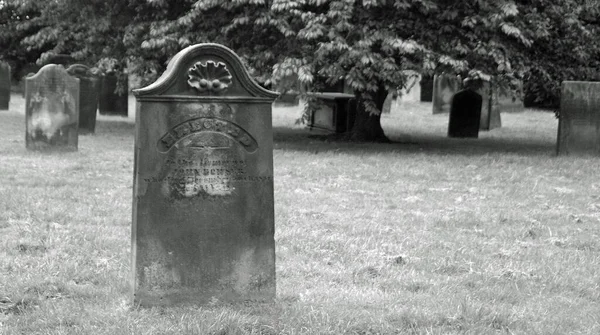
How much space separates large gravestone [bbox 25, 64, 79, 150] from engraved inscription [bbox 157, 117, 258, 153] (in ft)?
30.7

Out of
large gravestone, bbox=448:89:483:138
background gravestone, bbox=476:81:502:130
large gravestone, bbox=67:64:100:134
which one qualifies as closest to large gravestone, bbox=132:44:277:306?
large gravestone, bbox=67:64:100:134

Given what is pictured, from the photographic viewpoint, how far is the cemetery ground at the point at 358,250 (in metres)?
5.02

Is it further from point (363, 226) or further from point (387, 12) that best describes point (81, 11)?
point (363, 226)

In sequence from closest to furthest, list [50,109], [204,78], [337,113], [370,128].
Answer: [204,78] < [50,109] < [370,128] < [337,113]

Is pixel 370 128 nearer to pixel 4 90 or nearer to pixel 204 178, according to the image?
pixel 4 90

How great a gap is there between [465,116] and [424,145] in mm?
3124

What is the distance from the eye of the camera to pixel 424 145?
59.0 feet

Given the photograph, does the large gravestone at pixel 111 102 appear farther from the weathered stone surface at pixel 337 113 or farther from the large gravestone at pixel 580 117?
the large gravestone at pixel 580 117

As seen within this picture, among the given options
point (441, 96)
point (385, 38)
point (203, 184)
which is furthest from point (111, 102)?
point (203, 184)

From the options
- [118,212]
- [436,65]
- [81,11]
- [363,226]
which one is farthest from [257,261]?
[81,11]

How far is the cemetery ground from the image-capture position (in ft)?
16.5

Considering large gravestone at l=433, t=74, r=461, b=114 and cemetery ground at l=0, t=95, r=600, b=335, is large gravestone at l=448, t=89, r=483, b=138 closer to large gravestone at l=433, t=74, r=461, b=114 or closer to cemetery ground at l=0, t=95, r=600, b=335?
cemetery ground at l=0, t=95, r=600, b=335

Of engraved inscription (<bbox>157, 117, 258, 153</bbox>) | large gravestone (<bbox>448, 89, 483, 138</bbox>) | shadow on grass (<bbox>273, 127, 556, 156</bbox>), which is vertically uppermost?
engraved inscription (<bbox>157, 117, 258, 153</bbox>)

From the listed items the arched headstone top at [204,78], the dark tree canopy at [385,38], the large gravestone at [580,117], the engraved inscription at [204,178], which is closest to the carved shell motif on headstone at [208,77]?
the arched headstone top at [204,78]
